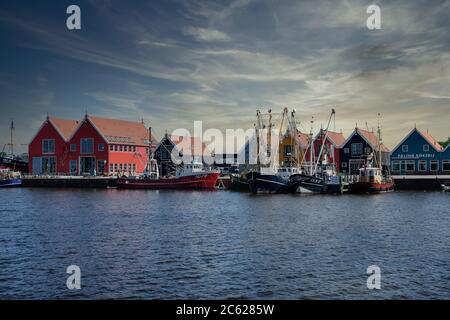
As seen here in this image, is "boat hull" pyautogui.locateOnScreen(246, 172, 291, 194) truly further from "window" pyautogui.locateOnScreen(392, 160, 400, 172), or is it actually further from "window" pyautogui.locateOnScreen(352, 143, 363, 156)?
"window" pyautogui.locateOnScreen(392, 160, 400, 172)

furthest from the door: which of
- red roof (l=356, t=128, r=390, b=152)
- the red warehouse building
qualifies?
red roof (l=356, t=128, r=390, b=152)

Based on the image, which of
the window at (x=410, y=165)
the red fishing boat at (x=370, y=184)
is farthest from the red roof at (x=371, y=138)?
the red fishing boat at (x=370, y=184)

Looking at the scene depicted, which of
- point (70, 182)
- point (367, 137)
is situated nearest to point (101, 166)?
point (70, 182)

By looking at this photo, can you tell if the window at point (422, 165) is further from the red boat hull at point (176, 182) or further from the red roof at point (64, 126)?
the red roof at point (64, 126)

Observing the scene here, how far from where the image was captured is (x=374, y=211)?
47.8m

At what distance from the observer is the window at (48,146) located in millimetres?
104500

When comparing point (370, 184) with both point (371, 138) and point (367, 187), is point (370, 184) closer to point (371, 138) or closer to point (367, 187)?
point (367, 187)

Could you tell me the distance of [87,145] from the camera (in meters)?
101

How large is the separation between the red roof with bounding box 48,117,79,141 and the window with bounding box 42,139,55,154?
280 centimetres

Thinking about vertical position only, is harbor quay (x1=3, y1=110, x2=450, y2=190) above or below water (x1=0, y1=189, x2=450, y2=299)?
above

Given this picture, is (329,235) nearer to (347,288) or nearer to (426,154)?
(347,288)

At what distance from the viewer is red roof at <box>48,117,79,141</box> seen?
343 feet

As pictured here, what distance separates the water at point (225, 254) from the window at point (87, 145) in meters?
55.7
